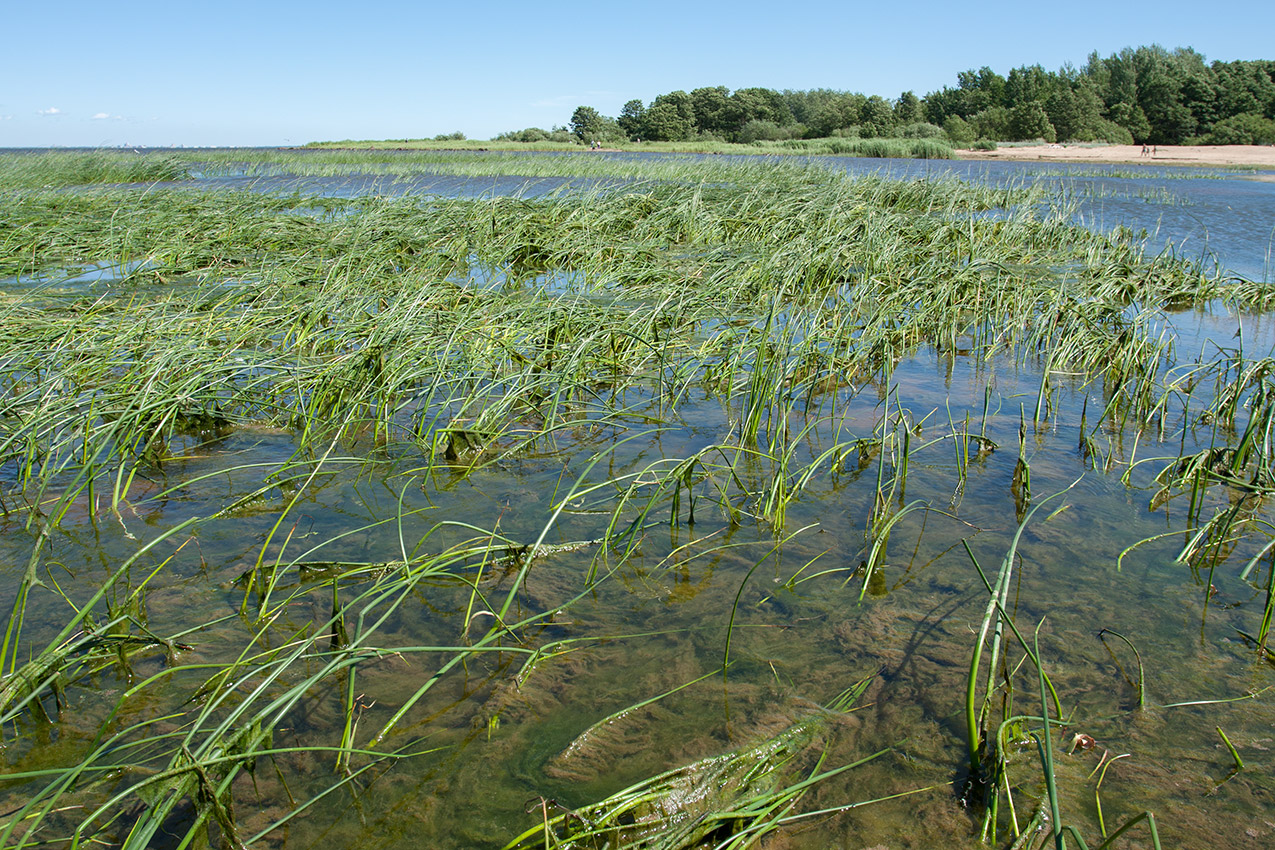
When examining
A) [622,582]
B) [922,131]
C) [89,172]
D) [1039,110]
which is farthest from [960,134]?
[622,582]

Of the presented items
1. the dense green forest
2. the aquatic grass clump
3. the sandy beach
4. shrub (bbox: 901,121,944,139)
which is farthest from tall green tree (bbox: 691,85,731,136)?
the aquatic grass clump

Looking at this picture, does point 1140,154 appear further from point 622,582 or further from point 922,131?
point 622,582

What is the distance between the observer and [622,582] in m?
2.52

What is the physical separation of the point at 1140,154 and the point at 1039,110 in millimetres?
13301

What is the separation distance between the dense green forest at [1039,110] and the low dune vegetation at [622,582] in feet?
151

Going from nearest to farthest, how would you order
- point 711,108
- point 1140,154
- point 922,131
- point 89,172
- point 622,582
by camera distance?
point 622,582 < point 89,172 < point 1140,154 < point 922,131 < point 711,108

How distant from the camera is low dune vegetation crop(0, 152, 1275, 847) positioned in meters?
1.61

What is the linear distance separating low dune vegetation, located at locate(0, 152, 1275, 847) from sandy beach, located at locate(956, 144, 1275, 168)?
3178cm

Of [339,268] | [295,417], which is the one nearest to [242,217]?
[339,268]

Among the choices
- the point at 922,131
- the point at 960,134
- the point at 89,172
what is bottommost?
the point at 89,172

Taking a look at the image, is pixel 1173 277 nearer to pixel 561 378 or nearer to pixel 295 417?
pixel 561 378

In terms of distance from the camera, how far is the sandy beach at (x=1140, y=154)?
97.6 ft

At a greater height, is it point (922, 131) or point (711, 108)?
point (711, 108)

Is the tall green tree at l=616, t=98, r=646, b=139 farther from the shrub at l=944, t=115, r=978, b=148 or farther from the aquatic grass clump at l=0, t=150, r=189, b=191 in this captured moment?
the aquatic grass clump at l=0, t=150, r=189, b=191
